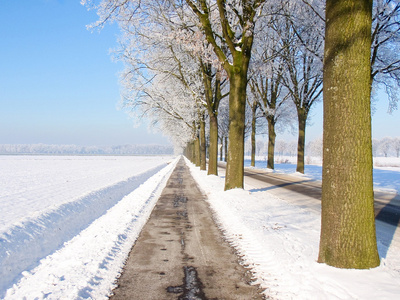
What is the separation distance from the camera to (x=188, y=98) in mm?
22828

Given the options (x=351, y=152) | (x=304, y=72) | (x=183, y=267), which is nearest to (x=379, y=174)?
(x=304, y=72)

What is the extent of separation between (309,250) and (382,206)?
6318mm

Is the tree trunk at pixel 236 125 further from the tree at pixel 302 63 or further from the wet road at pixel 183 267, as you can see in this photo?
the tree at pixel 302 63

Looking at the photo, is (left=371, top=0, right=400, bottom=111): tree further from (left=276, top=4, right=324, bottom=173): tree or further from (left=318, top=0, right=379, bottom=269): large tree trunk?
(left=318, top=0, right=379, bottom=269): large tree trunk

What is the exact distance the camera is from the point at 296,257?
4250mm

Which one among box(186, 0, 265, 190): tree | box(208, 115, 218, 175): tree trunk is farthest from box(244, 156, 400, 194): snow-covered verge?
box(186, 0, 265, 190): tree

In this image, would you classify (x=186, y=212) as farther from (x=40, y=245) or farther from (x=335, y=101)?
(x=335, y=101)

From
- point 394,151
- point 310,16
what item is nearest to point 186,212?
point 310,16

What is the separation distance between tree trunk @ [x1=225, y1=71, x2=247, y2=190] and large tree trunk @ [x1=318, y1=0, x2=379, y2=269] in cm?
681

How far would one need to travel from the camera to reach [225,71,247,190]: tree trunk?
10672 millimetres

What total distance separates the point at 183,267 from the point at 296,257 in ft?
5.40

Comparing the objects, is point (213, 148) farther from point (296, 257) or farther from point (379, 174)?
Answer: point (379, 174)

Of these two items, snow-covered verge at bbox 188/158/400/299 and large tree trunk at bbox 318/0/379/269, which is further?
large tree trunk at bbox 318/0/379/269

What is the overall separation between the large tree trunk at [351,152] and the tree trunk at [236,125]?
6808mm
